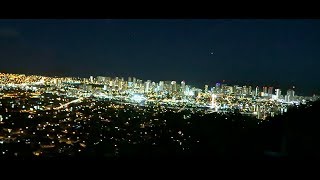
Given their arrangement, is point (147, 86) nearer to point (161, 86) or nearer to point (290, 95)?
point (161, 86)

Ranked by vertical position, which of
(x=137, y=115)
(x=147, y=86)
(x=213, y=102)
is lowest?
(x=137, y=115)

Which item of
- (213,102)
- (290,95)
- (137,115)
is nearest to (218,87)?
(213,102)

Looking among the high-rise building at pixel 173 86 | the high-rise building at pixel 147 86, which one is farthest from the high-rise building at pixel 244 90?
the high-rise building at pixel 147 86

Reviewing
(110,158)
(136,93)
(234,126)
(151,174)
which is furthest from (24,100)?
(234,126)

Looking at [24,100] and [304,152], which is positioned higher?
[24,100]

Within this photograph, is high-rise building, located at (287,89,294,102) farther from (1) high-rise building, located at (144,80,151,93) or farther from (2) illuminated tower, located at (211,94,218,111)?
(1) high-rise building, located at (144,80,151,93)

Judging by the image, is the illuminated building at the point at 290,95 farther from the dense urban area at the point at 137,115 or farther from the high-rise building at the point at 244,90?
the high-rise building at the point at 244,90

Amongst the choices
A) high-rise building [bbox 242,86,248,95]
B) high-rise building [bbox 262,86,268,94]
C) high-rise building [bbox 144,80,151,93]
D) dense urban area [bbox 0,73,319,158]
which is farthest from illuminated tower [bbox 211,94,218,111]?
high-rise building [bbox 144,80,151,93]

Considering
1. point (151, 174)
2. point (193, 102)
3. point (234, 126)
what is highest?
point (193, 102)

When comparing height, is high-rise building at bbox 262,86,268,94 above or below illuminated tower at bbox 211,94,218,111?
above

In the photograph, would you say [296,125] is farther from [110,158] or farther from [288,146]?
[110,158]

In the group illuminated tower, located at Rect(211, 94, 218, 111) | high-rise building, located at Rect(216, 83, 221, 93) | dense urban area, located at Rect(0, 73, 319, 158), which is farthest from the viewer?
high-rise building, located at Rect(216, 83, 221, 93)
